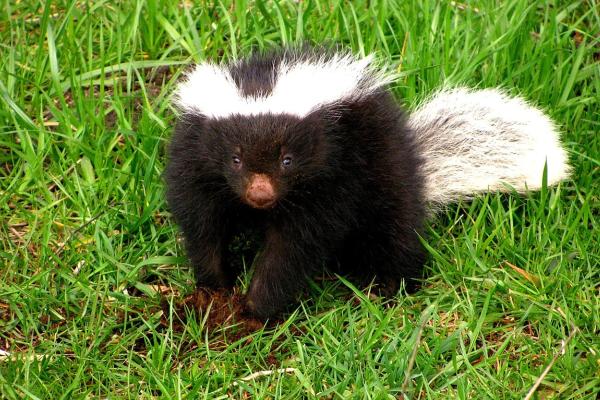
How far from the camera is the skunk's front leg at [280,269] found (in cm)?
577

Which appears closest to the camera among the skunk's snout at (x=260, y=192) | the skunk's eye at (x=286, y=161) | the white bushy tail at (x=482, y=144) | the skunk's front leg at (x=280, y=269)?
the skunk's snout at (x=260, y=192)

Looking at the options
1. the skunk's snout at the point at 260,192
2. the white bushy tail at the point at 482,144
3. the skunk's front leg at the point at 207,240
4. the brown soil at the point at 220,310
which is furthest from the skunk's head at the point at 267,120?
the white bushy tail at the point at 482,144

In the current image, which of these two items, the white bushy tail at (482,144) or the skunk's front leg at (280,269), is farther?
the white bushy tail at (482,144)

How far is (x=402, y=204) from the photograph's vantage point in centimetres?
608

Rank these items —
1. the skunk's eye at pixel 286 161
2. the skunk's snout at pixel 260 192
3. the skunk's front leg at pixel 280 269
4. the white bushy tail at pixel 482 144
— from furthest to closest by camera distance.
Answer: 1. the white bushy tail at pixel 482 144
2. the skunk's front leg at pixel 280 269
3. the skunk's eye at pixel 286 161
4. the skunk's snout at pixel 260 192

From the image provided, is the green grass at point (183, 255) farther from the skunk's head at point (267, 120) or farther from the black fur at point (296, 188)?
the skunk's head at point (267, 120)

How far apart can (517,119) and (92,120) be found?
2687mm

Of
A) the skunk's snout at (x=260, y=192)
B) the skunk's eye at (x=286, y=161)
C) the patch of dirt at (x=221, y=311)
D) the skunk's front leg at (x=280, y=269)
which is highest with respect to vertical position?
the skunk's eye at (x=286, y=161)

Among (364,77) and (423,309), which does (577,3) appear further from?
(423,309)

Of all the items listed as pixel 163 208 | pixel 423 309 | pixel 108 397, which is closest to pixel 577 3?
pixel 423 309

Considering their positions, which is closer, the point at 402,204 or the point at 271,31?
the point at 402,204

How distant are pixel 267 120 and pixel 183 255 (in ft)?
4.31

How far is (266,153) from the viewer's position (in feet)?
17.5

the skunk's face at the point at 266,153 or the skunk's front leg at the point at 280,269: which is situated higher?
the skunk's face at the point at 266,153
